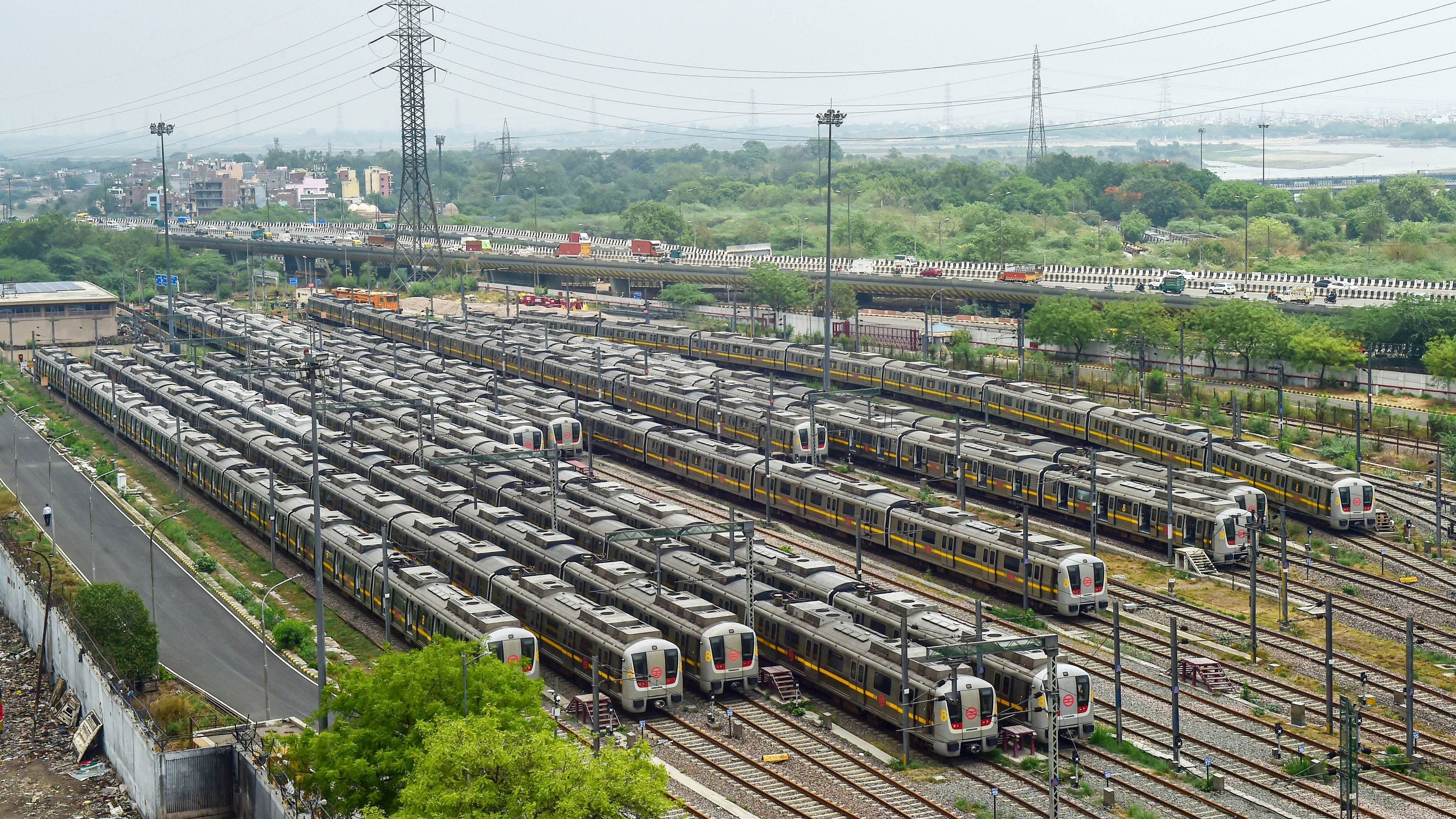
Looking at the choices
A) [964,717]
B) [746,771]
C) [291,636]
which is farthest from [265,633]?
[964,717]

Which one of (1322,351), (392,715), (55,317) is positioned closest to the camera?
(392,715)

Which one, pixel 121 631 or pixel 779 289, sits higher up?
pixel 779 289

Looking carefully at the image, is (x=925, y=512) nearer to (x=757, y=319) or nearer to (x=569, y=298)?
(x=757, y=319)

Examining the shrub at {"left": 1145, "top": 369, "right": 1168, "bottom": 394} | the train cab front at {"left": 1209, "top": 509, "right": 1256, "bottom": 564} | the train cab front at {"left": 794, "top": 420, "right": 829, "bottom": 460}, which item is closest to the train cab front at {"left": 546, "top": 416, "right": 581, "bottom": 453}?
the train cab front at {"left": 794, "top": 420, "right": 829, "bottom": 460}

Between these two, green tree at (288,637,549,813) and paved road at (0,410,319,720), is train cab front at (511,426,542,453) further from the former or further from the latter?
green tree at (288,637,549,813)

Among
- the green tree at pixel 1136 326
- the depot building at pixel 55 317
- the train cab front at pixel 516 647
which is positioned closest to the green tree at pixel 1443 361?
the green tree at pixel 1136 326

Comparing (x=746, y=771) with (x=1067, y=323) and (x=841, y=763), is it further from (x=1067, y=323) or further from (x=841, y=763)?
(x=1067, y=323)
